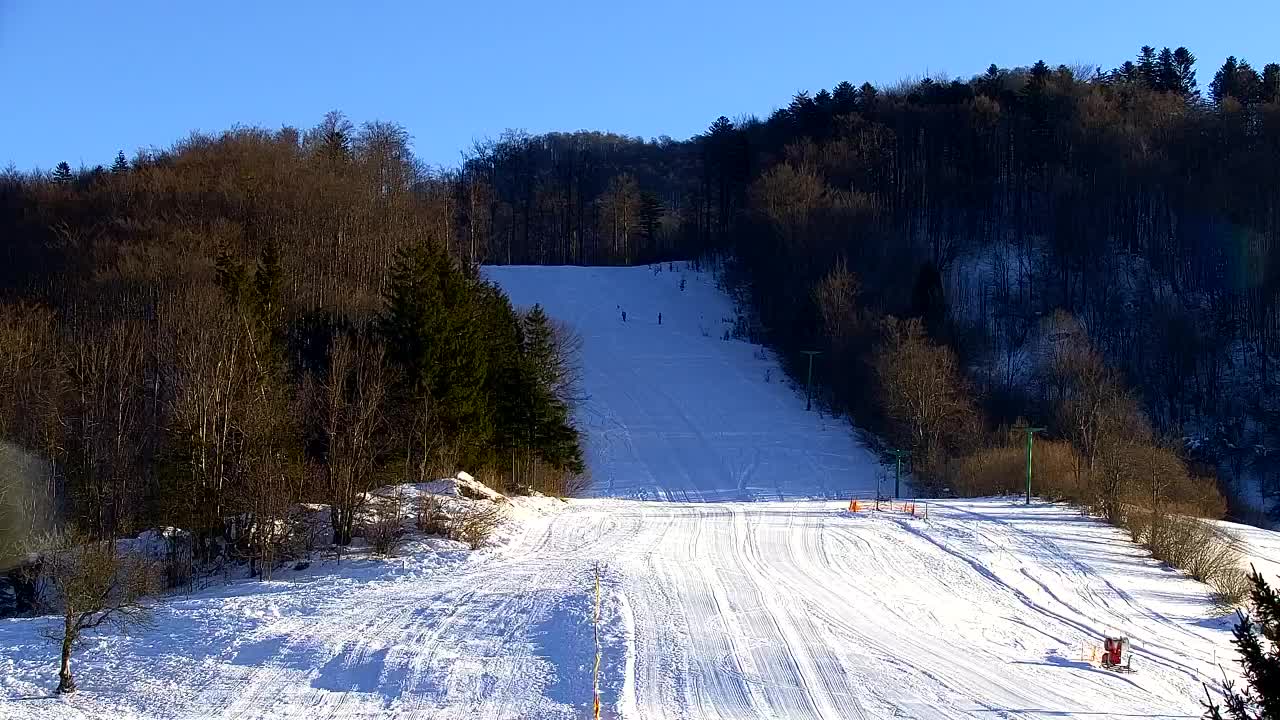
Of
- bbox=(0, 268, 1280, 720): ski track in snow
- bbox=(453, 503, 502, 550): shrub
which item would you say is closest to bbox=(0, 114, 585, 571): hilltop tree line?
bbox=(453, 503, 502, 550): shrub

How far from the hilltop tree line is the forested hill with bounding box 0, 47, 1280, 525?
29 centimetres

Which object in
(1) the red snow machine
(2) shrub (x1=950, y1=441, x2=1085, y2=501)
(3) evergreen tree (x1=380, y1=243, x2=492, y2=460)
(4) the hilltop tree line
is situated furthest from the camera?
(2) shrub (x1=950, y1=441, x2=1085, y2=501)

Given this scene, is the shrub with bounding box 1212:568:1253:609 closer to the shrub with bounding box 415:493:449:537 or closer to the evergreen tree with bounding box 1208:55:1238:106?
the shrub with bounding box 415:493:449:537

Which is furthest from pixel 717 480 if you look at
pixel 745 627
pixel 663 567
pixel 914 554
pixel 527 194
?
pixel 527 194

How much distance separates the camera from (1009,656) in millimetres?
18016

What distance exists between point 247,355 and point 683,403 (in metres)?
34.4

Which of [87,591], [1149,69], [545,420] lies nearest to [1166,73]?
[1149,69]

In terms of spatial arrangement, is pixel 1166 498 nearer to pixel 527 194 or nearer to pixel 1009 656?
pixel 1009 656

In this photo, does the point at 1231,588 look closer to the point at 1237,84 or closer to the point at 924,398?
the point at 924,398

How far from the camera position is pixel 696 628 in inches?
730

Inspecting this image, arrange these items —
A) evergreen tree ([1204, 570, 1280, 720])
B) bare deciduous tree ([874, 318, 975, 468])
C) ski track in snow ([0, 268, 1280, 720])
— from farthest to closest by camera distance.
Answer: bare deciduous tree ([874, 318, 975, 468]) < ski track in snow ([0, 268, 1280, 720]) < evergreen tree ([1204, 570, 1280, 720])

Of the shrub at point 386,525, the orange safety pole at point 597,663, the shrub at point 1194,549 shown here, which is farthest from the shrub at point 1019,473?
the orange safety pole at point 597,663

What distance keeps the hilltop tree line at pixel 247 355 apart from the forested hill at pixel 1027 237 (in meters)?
9.56

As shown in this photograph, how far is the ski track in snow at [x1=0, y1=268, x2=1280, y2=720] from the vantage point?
1465cm
